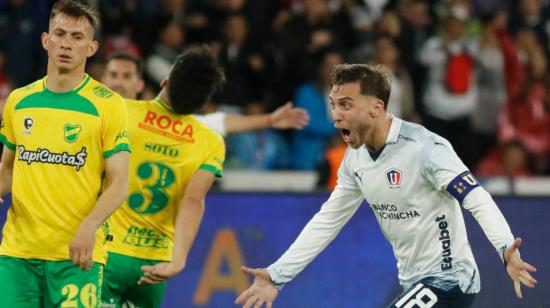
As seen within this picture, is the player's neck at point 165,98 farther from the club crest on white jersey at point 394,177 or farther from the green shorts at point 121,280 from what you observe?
Result: the club crest on white jersey at point 394,177

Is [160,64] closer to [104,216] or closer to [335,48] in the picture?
[335,48]

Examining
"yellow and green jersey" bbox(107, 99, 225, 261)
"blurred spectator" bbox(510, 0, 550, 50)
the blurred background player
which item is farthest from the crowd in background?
"yellow and green jersey" bbox(107, 99, 225, 261)

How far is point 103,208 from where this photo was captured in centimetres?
548

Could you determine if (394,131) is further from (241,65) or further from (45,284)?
(241,65)

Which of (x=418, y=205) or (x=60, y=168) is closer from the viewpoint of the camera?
(x=60, y=168)

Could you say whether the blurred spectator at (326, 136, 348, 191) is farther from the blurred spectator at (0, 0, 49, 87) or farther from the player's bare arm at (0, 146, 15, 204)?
the player's bare arm at (0, 146, 15, 204)

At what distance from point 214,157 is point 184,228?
1.68 ft

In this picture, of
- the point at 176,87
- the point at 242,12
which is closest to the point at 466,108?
the point at 242,12

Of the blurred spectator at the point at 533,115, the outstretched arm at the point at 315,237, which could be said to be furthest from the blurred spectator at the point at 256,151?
the outstretched arm at the point at 315,237

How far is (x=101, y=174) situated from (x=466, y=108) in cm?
755

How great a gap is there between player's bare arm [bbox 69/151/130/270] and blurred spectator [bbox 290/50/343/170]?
21.8ft

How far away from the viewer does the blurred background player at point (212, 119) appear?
7922 mm

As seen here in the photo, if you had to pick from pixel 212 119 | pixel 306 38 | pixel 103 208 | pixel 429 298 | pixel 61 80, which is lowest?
pixel 429 298

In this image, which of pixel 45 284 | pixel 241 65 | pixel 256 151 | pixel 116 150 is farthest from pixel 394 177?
pixel 241 65
